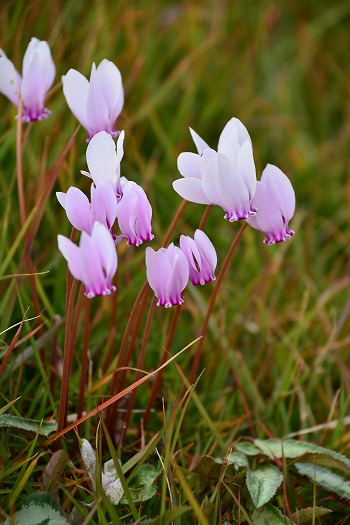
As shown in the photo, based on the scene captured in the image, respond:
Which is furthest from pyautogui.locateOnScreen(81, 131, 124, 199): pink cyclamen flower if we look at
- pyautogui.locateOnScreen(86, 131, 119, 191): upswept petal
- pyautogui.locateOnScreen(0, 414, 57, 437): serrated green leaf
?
pyautogui.locateOnScreen(0, 414, 57, 437): serrated green leaf

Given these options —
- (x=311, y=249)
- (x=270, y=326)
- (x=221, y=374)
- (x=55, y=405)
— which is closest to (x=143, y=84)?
(x=311, y=249)

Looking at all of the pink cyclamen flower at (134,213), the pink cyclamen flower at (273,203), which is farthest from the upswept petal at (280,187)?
the pink cyclamen flower at (134,213)

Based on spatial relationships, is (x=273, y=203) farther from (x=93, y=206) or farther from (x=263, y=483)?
(x=263, y=483)

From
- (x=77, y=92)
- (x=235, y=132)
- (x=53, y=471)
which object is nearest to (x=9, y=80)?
(x=77, y=92)

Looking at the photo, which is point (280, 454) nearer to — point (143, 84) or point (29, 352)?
point (29, 352)

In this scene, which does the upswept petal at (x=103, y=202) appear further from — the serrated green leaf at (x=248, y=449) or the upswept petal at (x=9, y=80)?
the serrated green leaf at (x=248, y=449)
